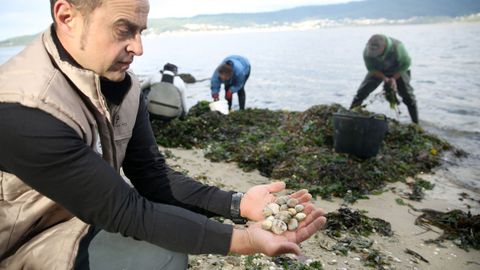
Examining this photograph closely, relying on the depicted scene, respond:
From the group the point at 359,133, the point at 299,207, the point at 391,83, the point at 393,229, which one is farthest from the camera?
the point at 391,83

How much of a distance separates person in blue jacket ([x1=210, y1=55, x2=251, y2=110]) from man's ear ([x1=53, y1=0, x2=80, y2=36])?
982 cm

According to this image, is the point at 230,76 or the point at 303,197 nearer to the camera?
the point at 303,197

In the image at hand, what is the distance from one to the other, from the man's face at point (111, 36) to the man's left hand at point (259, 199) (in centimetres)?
126

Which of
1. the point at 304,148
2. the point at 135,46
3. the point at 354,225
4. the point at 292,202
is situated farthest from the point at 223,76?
the point at 135,46

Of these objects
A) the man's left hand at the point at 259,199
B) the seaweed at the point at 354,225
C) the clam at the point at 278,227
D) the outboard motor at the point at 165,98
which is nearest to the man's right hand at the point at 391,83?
the outboard motor at the point at 165,98

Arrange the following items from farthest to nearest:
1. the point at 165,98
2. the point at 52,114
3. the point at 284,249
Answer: the point at 165,98, the point at 284,249, the point at 52,114

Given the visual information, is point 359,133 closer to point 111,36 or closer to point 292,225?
point 292,225

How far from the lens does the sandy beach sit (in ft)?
12.5

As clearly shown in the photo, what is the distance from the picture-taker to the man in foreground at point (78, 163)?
1.77 meters

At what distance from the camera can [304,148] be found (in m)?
7.32

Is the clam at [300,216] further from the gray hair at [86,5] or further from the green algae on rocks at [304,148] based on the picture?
the green algae on rocks at [304,148]

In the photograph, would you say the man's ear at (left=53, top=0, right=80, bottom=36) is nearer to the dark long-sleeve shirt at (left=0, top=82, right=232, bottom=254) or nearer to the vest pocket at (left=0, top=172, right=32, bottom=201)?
the dark long-sleeve shirt at (left=0, top=82, right=232, bottom=254)

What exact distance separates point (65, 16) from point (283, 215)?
1704 mm

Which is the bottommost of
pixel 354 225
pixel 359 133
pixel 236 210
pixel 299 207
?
pixel 354 225
